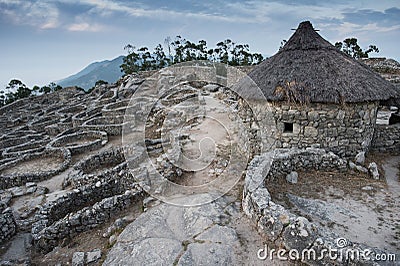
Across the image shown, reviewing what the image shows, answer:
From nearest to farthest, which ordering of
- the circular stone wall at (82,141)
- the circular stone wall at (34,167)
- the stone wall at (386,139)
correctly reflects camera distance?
the stone wall at (386,139) → the circular stone wall at (34,167) → the circular stone wall at (82,141)

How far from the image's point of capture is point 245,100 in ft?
41.5

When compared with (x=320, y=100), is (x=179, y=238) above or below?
below

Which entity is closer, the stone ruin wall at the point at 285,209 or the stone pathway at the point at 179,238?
the stone ruin wall at the point at 285,209

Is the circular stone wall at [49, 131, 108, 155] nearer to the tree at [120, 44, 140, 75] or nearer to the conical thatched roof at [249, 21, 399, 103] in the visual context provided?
the conical thatched roof at [249, 21, 399, 103]

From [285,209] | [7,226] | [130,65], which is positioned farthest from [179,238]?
[130,65]

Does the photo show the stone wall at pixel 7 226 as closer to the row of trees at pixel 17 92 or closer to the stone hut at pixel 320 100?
the stone hut at pixel 320 100

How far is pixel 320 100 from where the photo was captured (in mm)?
10203

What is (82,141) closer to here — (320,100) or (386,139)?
(320,100)

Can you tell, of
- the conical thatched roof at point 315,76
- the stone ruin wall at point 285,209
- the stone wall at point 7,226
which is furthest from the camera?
the conical thatched roof at point 315,76

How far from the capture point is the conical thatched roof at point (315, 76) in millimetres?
10258

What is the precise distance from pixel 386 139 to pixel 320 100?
14.2 ft

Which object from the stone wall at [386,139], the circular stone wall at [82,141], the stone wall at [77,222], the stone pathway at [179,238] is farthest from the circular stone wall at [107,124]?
the stone wall at [386,139]

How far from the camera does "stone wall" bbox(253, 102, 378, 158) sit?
10.5 meters

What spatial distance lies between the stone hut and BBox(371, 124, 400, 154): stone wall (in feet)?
2.73
